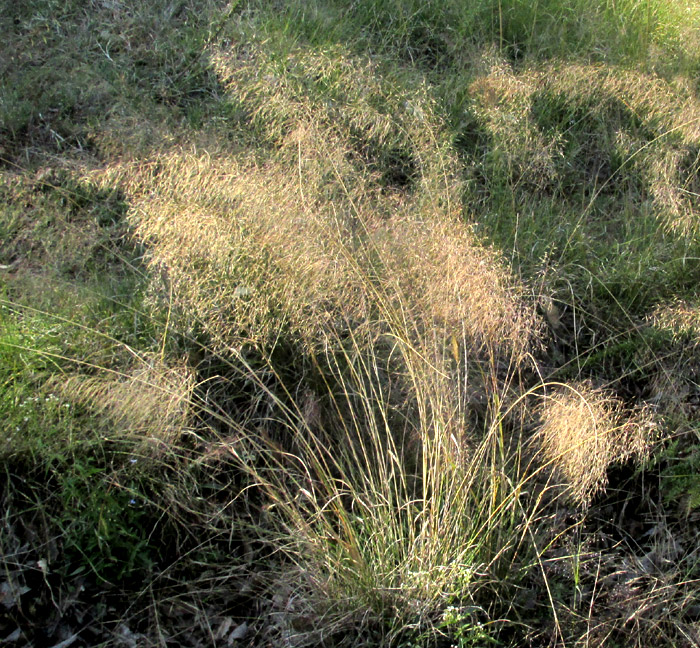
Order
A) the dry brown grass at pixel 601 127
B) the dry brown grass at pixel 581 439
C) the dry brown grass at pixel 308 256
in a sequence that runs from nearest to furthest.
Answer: the dry brown grass at pixel 581 439 → the dry brown grass at pixel 308 256 → the dry brown grass at pixel 601 127

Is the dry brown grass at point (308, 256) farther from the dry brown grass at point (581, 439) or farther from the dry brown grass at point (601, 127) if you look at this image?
the dry brown grass at point (601, 127)

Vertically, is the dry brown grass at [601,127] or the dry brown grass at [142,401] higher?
the dry brown grass at [601,127]

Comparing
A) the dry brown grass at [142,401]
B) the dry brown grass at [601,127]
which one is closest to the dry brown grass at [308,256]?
the dry brown grass at [142,401]

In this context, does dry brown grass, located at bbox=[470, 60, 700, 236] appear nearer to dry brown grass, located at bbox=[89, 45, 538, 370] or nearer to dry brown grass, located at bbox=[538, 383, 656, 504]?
dry brown grass, located at bbox=[89, 45, 538, 370]

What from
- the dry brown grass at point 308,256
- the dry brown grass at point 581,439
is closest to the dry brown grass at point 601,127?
the dry brown grass at point 308,256

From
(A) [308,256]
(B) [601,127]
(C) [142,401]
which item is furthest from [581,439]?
(B) [601,127]

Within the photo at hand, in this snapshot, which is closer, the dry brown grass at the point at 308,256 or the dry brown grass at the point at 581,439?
the dry brown grass at the point at 581,439

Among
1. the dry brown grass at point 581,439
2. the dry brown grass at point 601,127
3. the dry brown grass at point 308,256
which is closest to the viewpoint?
the dry brown grass at point 581,439

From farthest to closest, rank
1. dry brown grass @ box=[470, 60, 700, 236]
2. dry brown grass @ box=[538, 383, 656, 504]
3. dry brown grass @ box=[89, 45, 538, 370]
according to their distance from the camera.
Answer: dry brown grass @ box=[470, 60, 700, 236] < dry brown grass @ box=[89, 45, 538, 370] < dry brown grass @ box=[538, 383, 656, 504]

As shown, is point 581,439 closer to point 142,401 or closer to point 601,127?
point 142,401

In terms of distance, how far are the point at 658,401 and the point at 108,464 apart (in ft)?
6.71

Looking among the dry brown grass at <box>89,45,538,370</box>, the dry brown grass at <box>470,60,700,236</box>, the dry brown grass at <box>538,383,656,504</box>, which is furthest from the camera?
the dry brown grass at <box>470,60,700,236</box>

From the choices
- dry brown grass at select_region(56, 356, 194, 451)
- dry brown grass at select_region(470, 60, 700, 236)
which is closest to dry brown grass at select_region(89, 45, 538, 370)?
dry brown grass at select_region(56, 356, 194, 451)

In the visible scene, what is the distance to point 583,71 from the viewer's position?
342 centimetres
